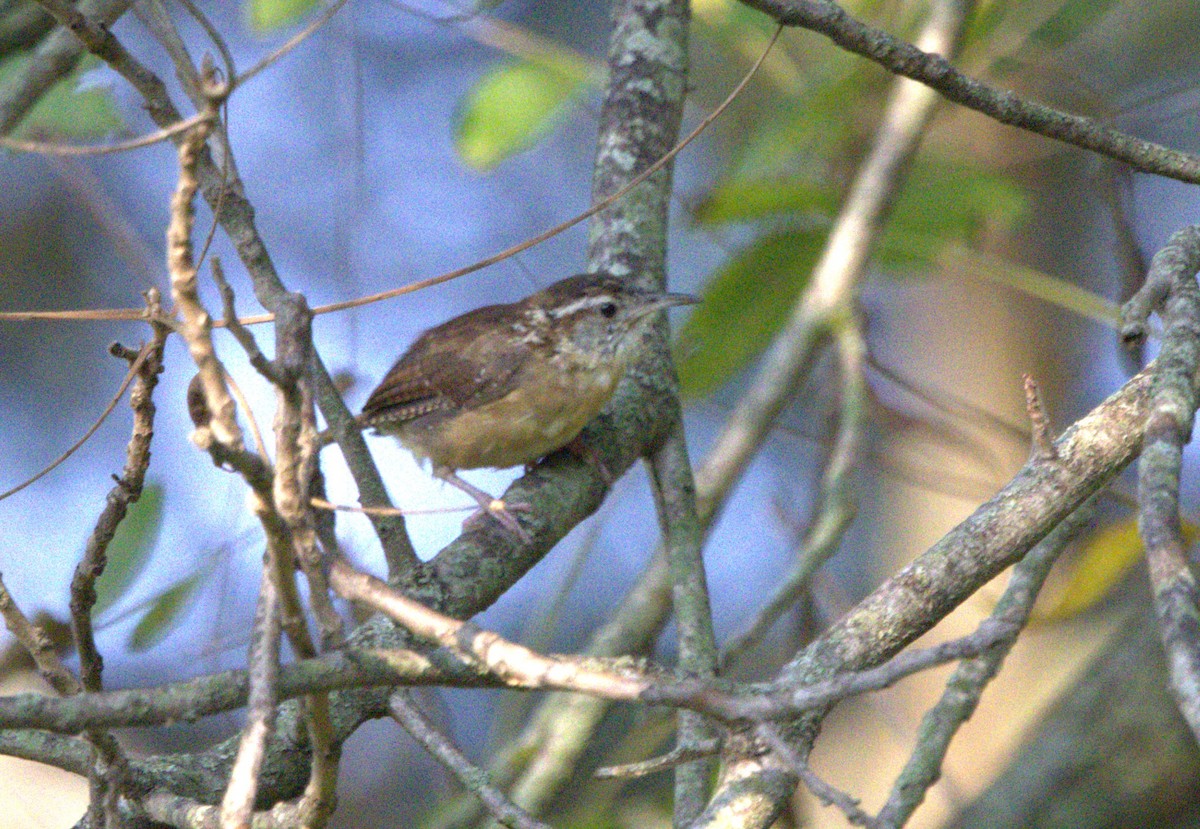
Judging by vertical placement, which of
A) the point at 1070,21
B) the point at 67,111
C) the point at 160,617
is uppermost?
the point at 1070,21

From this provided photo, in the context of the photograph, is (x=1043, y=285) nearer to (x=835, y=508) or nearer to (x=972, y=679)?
(x=835, y=508)

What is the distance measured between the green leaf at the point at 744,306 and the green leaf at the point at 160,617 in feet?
6.33

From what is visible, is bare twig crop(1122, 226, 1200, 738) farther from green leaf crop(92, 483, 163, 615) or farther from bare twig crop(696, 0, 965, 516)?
green leaf crop(92, 483, 163, 615)

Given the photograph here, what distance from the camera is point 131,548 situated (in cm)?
304

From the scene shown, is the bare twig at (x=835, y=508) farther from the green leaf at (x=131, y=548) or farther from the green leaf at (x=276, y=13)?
the green leaf at (x=276, y=13)

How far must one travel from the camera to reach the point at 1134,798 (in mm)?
4660

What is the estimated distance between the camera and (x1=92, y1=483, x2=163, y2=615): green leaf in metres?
3.00

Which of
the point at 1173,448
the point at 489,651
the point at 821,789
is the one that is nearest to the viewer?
the point at 821,789

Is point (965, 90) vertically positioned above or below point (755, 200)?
below

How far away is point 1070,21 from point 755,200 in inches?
43.5

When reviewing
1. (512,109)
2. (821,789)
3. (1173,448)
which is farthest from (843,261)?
(821,789)

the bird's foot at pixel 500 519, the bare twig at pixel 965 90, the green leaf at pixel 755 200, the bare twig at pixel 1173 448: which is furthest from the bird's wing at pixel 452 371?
the bare twig at pixel 1173 448

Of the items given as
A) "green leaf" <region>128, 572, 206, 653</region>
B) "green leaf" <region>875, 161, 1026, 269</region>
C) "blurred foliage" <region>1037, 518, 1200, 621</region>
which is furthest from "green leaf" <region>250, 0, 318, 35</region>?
"blurred foliage" <region>1037, 518, 1200, 621</region>

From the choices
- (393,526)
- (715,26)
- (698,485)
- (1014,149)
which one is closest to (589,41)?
(1014,149)
